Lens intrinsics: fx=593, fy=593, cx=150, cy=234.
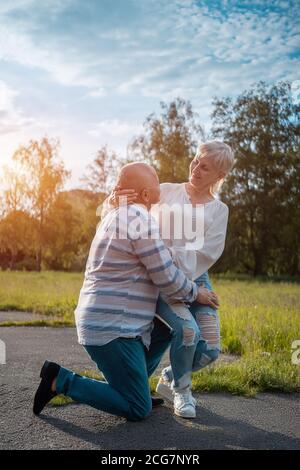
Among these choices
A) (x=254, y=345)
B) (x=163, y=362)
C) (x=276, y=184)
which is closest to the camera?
(x=163, y=362)

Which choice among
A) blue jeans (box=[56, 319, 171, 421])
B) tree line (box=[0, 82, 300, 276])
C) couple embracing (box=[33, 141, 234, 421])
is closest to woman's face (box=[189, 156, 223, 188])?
couple embracing (box=[33, 141, 234, 421])

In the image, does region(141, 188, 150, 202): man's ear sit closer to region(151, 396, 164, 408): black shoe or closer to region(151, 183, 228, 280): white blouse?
region(151, 183, 228, 280): white blouse

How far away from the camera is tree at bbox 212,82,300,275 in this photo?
36.0m

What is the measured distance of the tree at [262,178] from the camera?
3597 centimetres

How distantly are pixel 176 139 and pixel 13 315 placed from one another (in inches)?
1170

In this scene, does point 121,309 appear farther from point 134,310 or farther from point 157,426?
point 157,426

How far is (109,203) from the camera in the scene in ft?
13.2

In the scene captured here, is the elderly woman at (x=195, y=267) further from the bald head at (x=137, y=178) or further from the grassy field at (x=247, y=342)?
the grassy field at (x=247, y=342)
